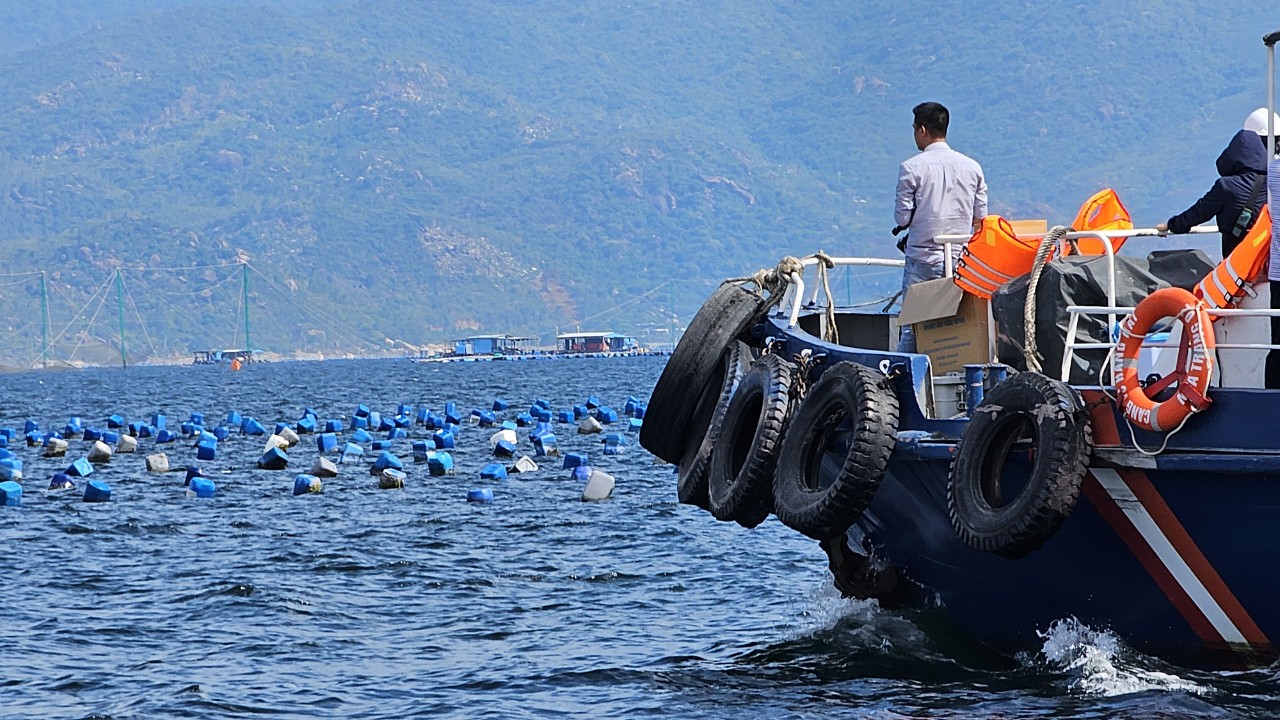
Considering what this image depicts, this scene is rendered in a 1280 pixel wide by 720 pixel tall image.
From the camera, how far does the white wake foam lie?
943cm

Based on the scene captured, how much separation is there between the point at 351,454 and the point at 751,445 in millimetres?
18668

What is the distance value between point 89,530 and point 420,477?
261 inches

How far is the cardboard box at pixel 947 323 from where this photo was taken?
10.9m

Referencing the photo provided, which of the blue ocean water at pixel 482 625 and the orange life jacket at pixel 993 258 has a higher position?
the orange life jacket at pixel 993 258

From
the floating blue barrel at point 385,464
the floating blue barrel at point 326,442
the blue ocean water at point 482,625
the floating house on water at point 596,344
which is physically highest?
the floating house on water at point 596,344

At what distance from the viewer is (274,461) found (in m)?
27.9

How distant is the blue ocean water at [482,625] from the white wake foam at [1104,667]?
12mm

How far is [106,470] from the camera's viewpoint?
2784cm

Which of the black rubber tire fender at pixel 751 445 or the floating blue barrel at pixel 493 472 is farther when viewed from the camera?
the floating blue barrel at pixel 493 472

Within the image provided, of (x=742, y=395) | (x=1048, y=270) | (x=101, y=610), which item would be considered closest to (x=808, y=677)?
(x=742, y=395)

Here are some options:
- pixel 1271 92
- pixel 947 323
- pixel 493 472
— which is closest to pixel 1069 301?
pixel 947 323

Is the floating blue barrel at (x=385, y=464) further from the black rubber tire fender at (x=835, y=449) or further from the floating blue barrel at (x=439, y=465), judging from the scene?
the black rubber tire fender at (x=835, y=449)

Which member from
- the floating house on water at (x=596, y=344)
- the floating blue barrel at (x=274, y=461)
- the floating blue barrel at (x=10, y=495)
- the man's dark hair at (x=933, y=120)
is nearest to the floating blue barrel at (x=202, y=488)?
the floating blue barrel at (x=10, y=495)

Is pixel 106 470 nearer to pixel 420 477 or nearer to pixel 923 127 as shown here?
pixel 420 477
